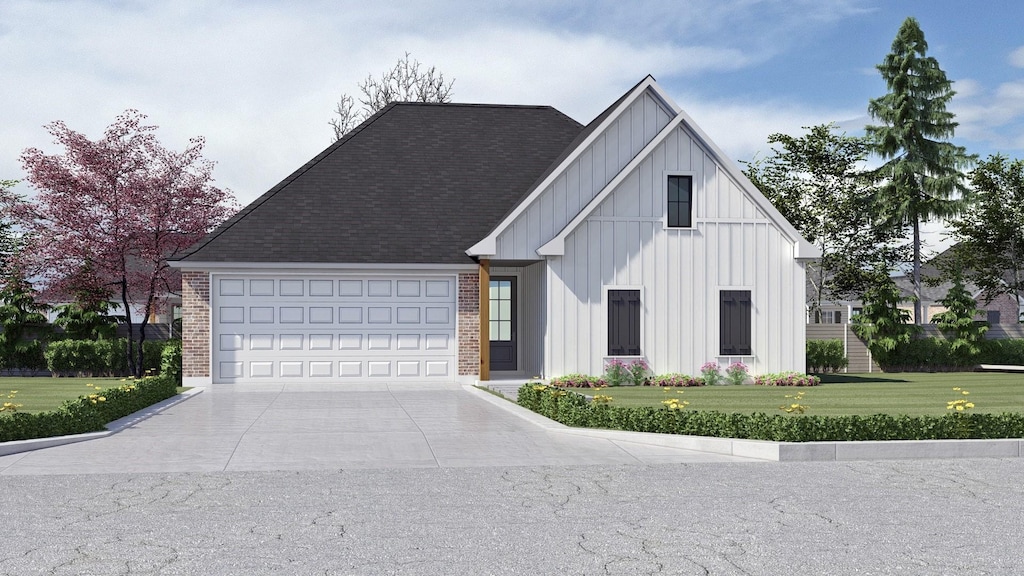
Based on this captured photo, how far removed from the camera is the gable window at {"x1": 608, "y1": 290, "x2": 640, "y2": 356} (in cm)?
2358

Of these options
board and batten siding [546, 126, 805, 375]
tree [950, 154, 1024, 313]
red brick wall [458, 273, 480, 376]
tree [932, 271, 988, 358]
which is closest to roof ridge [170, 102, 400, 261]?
red brick wall [458, 273, 480, 376]

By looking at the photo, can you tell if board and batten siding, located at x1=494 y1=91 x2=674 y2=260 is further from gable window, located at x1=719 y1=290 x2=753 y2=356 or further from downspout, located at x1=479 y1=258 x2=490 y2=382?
gable window, located at x1=719 y1=290 x2=753 y2=356

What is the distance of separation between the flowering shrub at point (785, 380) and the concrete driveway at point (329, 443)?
819 cm

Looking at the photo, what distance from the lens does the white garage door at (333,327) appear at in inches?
959

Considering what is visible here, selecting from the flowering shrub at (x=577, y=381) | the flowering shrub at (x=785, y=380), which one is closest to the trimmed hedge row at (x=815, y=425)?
the flowering shrub at (x=577, y=381)

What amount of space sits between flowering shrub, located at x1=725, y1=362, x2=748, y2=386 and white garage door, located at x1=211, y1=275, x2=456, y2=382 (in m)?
6.81

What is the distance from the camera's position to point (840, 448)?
12.2 m

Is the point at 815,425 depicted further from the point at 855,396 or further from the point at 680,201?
the point at 680,201

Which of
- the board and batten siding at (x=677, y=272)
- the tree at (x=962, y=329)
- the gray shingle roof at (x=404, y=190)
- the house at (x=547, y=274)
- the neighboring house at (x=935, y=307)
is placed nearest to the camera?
the board and batten siding at (x=677, y=272)

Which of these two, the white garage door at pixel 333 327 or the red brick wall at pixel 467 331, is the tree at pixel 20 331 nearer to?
the white garage door at pixel 333 327

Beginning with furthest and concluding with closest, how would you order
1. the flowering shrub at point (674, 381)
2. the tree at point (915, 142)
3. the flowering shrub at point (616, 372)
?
1. the tree at point (915, 142)
2. the flowering shrub at point (674, 381)
3. the flowering shrub at point (616, 372)

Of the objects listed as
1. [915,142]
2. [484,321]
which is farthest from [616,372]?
[915,142]

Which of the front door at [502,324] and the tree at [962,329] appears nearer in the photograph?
the front door at [502,324]

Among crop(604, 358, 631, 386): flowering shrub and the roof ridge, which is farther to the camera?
the roof ridge
